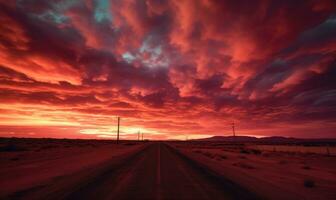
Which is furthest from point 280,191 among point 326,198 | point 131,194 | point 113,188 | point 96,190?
point 96,190

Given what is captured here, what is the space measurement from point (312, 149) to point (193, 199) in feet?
122

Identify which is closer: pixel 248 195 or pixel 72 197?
pixel 72 197

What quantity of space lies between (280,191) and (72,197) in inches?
328

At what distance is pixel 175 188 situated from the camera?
8102mm

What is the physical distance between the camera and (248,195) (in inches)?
291

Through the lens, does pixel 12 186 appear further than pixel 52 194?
Yes

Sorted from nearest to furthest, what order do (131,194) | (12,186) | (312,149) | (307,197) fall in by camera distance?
(131,194)
(307,197)
(12,186)
(312,149)

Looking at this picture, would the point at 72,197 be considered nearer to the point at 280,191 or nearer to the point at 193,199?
the point at 193,199

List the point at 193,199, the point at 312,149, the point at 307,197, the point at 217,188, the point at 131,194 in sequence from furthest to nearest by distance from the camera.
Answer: the point at 312,149
the point at 217,188
the point at 307,197
the point at 131,194
the point at 193,199

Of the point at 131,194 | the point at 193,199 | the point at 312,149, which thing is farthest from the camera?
the point at 312,149

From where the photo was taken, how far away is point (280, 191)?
27.9 feet

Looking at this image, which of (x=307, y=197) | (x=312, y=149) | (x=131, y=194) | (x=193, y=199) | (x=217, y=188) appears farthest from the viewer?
(x=312, y=149)

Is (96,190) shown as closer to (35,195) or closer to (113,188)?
(113,188)

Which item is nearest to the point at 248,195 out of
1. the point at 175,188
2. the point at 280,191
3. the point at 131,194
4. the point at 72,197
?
the point at 280,191
